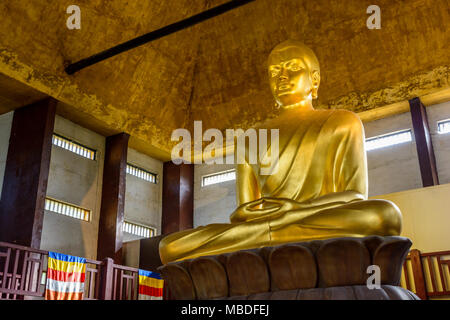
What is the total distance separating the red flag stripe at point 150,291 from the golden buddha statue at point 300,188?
4422 millimetres

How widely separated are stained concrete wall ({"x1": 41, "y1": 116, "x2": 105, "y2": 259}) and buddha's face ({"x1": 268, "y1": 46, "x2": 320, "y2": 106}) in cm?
569

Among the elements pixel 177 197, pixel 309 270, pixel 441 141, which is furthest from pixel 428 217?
pixel 177 197

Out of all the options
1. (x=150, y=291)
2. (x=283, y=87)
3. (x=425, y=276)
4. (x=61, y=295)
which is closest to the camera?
(x=283, y=87)

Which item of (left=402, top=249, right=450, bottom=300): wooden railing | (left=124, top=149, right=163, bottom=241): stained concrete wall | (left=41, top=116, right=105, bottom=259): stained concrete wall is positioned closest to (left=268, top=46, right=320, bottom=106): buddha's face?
(left=402, top=249, right=450, bottom=300): wooden railing

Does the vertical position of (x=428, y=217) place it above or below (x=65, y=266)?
above

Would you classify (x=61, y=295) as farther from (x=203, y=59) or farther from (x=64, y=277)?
(x=203, y=59)

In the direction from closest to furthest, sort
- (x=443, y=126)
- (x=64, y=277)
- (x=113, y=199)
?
(x=64, y=277)
(x=443, y=126)
(x=113, y=199)

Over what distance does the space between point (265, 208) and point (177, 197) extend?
741 cm

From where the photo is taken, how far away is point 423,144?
8031 mm

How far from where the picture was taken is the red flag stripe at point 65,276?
6352 mm

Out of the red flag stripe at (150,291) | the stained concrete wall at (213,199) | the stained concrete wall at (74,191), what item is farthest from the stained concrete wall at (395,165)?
the stained concrete wall at (74,191)

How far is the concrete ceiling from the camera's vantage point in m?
7.89

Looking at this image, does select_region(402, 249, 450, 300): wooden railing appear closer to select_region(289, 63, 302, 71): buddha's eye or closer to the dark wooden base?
select_region(289, 63, 302, 71): buddha's eye
